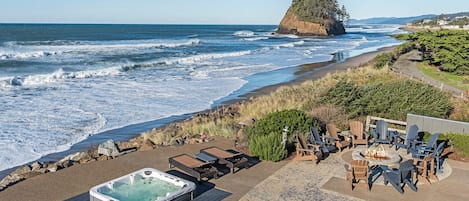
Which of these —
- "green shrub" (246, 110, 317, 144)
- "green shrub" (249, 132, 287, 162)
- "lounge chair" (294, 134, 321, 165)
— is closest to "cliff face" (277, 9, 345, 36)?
"green shrub" (246, 110, 317, 144)

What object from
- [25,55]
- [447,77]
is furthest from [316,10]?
[447,77]

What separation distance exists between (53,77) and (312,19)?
99107 millimetres

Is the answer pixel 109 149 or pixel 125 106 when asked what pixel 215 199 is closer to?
pixel 109 149

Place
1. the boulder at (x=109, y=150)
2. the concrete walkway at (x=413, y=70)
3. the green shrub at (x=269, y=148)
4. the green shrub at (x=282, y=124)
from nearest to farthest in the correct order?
the green shrub at (x=269, y=148) → the boulder at (x=109, y=150) → the green shrub at (x=282, y=124) → the concrete walkway at (x=413, y=70)

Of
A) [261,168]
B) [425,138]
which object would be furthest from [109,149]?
[425,138]

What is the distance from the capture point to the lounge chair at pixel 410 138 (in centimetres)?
1144

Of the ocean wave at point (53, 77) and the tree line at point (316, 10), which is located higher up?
the tree line at point (316, 10)

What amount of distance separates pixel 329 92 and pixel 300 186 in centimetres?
740

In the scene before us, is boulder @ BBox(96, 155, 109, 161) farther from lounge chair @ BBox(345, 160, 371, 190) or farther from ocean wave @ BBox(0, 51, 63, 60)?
ocean wave @ BBox(0, 51, 63, 60)

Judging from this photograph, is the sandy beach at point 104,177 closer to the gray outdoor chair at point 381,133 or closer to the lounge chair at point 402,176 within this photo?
the lounge chair at point 402,176

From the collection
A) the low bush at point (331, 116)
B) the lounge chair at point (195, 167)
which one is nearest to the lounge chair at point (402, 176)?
the lounge chair at point (195, 167)

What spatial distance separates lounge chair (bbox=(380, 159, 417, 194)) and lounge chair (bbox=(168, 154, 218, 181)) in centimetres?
365

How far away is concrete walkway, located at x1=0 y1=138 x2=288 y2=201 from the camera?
8.73 meters

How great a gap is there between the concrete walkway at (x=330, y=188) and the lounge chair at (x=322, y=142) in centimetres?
77
